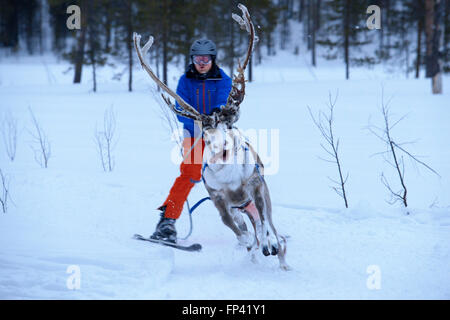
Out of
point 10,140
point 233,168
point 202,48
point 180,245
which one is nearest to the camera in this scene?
point 233,168

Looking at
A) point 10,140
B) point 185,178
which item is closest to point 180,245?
point 185,178

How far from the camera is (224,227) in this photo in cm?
514

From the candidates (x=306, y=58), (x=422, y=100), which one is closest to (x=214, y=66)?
(x=422, y=100)

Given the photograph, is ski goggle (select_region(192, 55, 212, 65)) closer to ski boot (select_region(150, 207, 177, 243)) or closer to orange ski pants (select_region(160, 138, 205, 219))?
orange ski pants (select_region(160, 138, 205, 219))

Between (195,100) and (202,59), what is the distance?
40 centimetres

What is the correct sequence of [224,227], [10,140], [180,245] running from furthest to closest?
[10,140] → [224,227] → [180,245]

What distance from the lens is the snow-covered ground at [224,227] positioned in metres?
3.47

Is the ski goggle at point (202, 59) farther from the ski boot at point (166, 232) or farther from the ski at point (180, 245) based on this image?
the ski at point (180, 245)

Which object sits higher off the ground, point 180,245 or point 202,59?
point 202,59

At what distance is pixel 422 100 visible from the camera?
44.2 feet

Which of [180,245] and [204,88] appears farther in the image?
[180,245]

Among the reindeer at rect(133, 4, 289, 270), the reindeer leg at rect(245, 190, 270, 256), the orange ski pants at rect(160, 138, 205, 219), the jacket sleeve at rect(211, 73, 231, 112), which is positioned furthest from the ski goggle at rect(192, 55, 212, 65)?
the reindeer leg at rect(245, 190, 270, 256)

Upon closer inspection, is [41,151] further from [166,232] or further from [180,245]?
[180,245]

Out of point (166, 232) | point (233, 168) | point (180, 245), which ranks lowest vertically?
point (180, 245)
